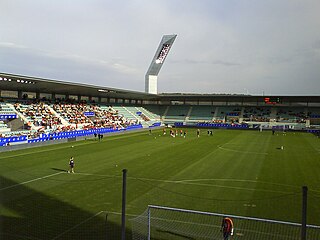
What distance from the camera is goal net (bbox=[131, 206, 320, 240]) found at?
11406mm

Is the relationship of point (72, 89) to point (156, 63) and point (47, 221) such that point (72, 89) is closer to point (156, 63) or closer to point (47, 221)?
point (156, 63)

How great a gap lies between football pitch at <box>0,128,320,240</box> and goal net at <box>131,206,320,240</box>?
96cm

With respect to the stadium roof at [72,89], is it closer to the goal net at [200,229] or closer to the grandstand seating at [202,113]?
the grandstand seating at [202,113]

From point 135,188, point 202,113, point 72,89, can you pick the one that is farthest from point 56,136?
point 202,113

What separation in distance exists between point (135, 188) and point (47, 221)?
650cm

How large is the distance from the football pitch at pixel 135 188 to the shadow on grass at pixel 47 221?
36mm

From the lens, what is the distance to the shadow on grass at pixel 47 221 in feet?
38.2

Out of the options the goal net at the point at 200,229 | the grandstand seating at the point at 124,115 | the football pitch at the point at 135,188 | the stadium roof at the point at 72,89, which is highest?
the stadium roof at the point at 72,89

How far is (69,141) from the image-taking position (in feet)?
144

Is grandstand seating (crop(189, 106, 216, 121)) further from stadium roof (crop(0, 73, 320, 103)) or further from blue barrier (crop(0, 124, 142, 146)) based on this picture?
blue barrier (crop(0, 124, 142, 146))

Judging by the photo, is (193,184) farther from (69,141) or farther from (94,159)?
(69,141)

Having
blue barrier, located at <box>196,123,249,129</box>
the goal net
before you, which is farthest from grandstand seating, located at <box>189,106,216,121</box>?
the goal net

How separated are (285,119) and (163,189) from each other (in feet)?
218

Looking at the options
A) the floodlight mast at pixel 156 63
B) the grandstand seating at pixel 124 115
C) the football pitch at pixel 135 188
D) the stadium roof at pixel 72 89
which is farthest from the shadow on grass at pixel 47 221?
the floodlight mast at pixel 156 63
